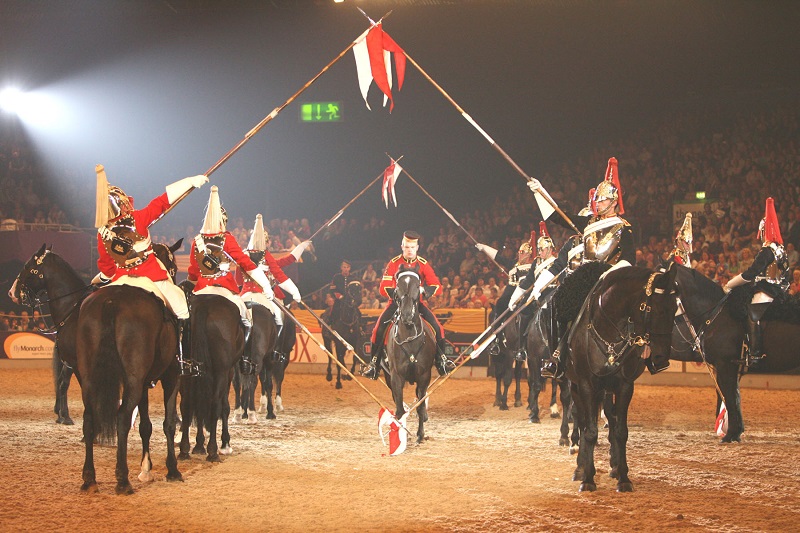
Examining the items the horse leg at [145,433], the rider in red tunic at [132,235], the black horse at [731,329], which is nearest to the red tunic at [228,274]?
the rider in red tunic at [132,235]

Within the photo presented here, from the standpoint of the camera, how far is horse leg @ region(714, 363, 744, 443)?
35.0ft

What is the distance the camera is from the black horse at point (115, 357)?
280 inches

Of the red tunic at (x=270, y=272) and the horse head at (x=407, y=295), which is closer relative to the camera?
the horse head at (x=407, y=295)

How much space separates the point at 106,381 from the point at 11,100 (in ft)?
74.7

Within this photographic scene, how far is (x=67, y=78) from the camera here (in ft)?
87.9

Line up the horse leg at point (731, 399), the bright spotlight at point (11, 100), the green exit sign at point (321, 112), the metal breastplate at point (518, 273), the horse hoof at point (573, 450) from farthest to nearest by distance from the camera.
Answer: the green exit sign at point (321, 112) → the bright spotlight at point (11, 100) → the metal breastplate at point (518, 273) → the horse leg at point (731, 399) → the horse hoof at point (573, 450)

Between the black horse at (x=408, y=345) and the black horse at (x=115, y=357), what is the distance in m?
3.68

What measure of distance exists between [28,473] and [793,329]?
968 cm

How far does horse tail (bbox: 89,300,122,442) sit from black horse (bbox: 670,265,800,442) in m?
7.74

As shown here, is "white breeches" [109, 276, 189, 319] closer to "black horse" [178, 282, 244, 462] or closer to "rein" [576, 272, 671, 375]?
"black horse" [178, 282, 244, 462]

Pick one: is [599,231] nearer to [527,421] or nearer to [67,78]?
[527,421]

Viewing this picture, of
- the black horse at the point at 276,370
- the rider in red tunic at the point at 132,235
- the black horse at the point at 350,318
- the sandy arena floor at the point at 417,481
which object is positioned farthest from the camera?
the black horse at the point at 350,318

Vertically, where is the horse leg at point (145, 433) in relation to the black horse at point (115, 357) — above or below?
below

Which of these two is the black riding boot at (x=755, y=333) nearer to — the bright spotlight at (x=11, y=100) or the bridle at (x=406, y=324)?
the bridle at (x=406, y=324)
